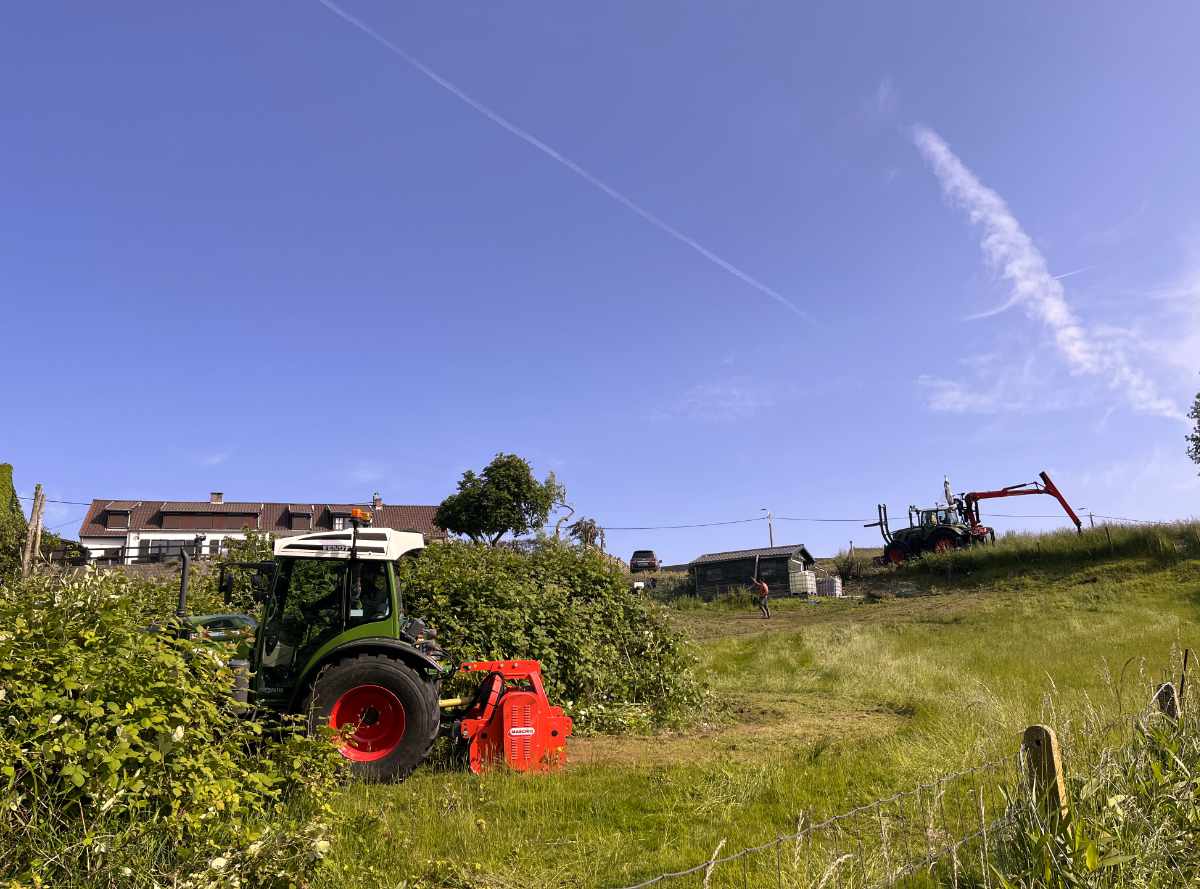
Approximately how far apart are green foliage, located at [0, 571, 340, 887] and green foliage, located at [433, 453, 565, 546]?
122 ft

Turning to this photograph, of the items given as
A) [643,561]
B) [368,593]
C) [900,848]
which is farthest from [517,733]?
[643,561]

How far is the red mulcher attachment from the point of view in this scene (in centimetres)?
707

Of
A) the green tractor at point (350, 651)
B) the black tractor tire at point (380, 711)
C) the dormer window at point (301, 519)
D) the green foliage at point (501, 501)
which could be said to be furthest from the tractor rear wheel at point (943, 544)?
the dormer window at point (301, 519)

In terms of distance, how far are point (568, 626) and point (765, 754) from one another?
149 inches

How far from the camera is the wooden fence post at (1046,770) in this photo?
3.73 m

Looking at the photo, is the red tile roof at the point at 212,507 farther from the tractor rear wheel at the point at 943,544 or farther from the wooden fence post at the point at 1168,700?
the wooden fence post at the point at 1168,700

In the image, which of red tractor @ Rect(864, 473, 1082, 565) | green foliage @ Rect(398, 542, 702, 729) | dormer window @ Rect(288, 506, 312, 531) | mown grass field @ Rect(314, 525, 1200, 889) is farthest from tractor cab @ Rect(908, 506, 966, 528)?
dormer window @ Rect(288, 506, 312, 531)

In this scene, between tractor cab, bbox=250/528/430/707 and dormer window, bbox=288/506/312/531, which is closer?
tractor cab, bbox=250/528/430/707

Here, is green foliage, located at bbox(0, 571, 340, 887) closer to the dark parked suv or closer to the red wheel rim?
the red wheel rim

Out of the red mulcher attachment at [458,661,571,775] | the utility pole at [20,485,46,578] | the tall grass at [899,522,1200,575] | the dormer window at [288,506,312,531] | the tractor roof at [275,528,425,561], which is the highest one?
the dormer window at [288,506,312,531]

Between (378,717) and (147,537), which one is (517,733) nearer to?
(378,717)

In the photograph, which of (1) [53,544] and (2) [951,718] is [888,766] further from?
(1) [53,544]

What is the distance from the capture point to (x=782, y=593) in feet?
113

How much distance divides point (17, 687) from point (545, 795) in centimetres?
381
